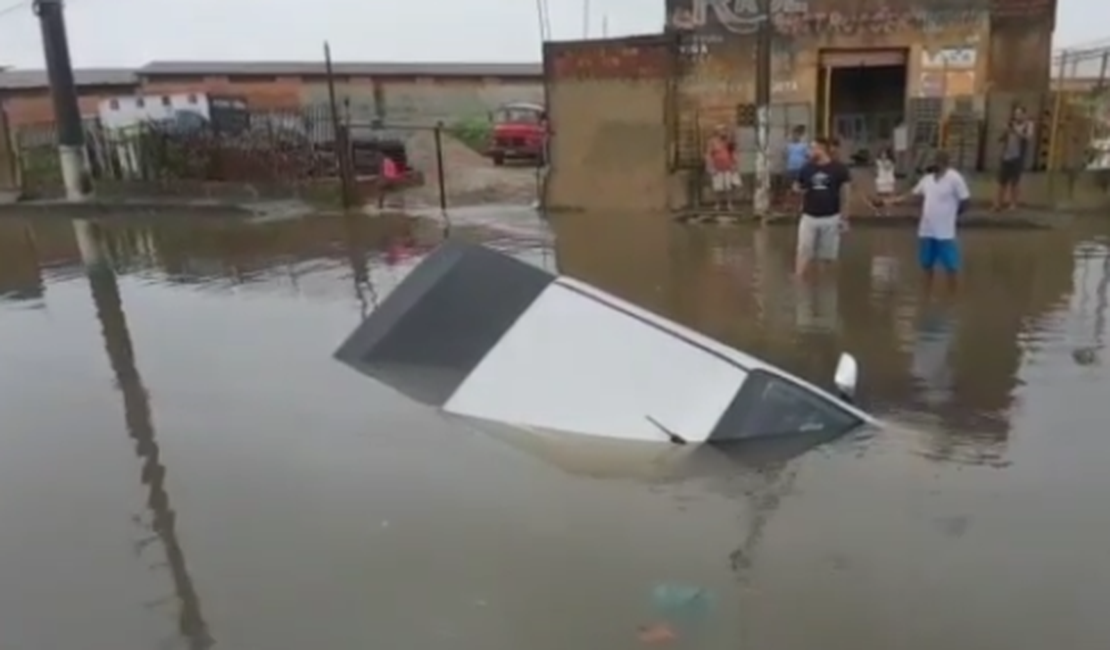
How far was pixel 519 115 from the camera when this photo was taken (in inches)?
1113

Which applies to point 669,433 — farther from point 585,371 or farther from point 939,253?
point 939,253

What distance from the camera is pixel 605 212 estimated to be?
1684cm

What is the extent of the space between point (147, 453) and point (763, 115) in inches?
449

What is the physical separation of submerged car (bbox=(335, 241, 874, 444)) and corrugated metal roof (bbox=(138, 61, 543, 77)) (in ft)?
105

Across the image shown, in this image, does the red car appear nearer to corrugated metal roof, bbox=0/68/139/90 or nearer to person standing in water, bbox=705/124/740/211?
person standing in water, bbox=705/124/740/211

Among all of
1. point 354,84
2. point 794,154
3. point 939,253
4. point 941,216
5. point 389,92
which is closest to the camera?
point 941,216

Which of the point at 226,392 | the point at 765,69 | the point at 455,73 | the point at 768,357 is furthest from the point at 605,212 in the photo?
the point at 455,73

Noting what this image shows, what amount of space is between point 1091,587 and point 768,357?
148 inches

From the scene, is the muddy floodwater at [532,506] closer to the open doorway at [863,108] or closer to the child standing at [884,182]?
the child standing at [884,182]

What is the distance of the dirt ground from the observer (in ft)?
65.7

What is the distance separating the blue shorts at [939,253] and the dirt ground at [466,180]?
9.88m

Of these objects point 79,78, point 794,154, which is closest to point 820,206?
point 794,154

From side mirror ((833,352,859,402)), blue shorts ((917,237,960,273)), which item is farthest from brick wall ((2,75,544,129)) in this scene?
side mirror ((833,352,859,402))

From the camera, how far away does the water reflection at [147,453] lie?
4227mm
